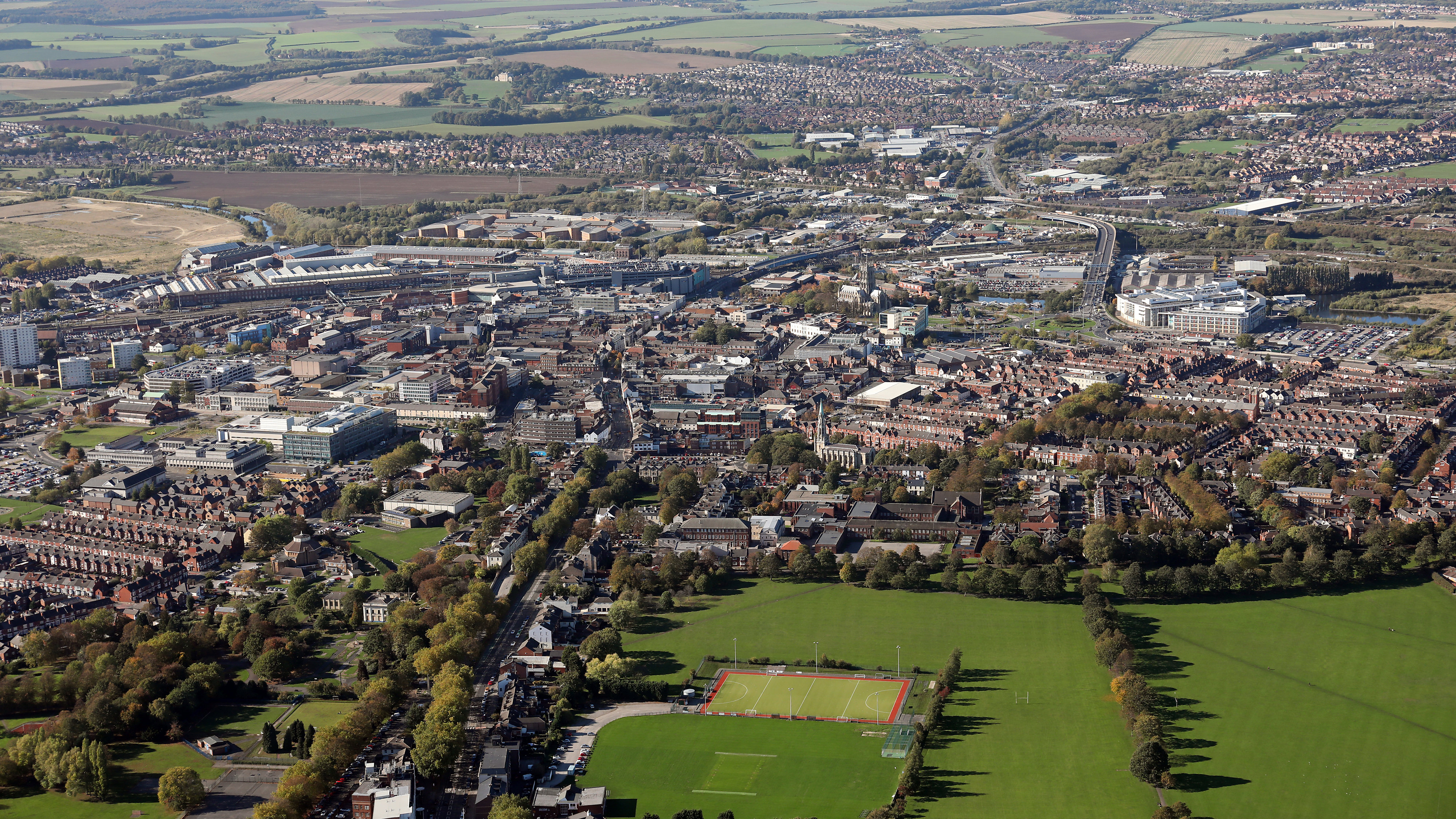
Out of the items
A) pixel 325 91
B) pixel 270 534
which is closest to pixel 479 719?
pixel 270 534

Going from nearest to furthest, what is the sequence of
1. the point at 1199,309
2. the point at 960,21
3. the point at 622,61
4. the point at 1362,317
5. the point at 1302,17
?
the point at 1199,309 → the point at 1362,317 → the point at 622,61 → the point at 1302,17 → the point at 960,21

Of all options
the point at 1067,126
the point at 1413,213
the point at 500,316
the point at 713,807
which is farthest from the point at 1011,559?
the point at 1067,126

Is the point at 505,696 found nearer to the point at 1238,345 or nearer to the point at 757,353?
the point at 757,353

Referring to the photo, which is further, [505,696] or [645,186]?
[645,186]

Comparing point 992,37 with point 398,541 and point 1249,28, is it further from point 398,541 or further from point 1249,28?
point 398,541

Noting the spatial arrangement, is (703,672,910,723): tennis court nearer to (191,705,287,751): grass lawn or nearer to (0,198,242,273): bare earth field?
(191,705,287,751): grass lawn

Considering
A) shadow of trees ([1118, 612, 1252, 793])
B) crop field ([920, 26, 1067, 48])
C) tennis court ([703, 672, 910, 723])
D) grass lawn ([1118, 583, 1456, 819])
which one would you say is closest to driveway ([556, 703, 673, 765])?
tennis court ([703, 672, 910, 723])
